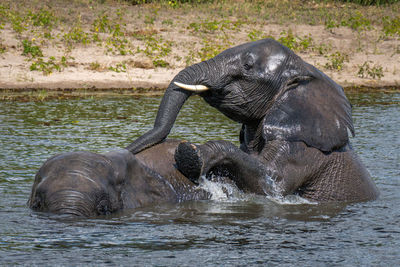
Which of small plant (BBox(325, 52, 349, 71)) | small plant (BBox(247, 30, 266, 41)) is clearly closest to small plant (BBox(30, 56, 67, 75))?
small plant (BBox(247, 30, 266, 41))

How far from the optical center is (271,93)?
22.0 feet

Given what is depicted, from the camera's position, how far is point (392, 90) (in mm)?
16562

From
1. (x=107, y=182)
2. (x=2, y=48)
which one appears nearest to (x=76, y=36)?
(x=2, y=48)

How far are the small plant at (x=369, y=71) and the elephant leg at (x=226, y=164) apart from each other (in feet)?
37.8

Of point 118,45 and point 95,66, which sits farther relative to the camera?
point 118,45

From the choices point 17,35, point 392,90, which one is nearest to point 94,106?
point 17,35

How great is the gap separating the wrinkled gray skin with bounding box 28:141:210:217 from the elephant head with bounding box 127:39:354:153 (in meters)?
0.24

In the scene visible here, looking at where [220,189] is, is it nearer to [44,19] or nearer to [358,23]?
[44,19]

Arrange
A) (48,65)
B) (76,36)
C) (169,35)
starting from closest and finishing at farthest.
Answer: (48,65) < (76,36) < (169,35)

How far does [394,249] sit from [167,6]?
15942 millimetres

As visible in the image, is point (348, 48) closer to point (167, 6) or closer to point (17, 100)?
point (167, 6)

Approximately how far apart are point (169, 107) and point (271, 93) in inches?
36.4

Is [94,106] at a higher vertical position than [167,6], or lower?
lower

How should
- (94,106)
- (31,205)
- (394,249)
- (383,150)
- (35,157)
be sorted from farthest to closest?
(94,106) < (383,150) < (35,157) < (31,205) < (394,249)
